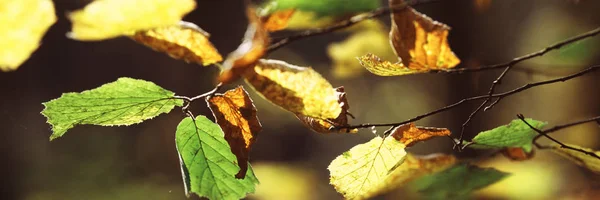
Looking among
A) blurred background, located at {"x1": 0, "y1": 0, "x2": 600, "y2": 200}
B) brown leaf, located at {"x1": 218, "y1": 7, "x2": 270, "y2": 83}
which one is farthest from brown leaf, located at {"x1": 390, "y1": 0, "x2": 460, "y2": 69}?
blurred background, located at {"x1": 0, "y1": 0, "x2": 600, "y2": 200}

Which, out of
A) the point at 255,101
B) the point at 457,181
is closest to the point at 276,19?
the point at 457,181

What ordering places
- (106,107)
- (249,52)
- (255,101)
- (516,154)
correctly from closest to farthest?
(249,52) < (106,107) < (516,154) < (255,101)

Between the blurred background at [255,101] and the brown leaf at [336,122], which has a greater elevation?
the blurred background at [255,101]

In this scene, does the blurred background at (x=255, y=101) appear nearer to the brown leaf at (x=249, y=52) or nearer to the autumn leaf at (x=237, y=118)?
the autumn leaf at (x=237, y=118)

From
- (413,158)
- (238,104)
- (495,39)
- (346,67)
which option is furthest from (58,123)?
(495,39)

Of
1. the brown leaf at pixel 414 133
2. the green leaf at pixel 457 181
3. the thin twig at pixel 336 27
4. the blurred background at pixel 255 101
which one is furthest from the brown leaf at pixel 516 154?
the blurred background at pixel 255 101

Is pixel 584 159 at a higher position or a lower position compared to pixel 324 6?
lower

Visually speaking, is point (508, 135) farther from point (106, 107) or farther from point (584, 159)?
point (106, 107)

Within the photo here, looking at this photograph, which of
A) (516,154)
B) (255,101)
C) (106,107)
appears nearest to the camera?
(106,107)
